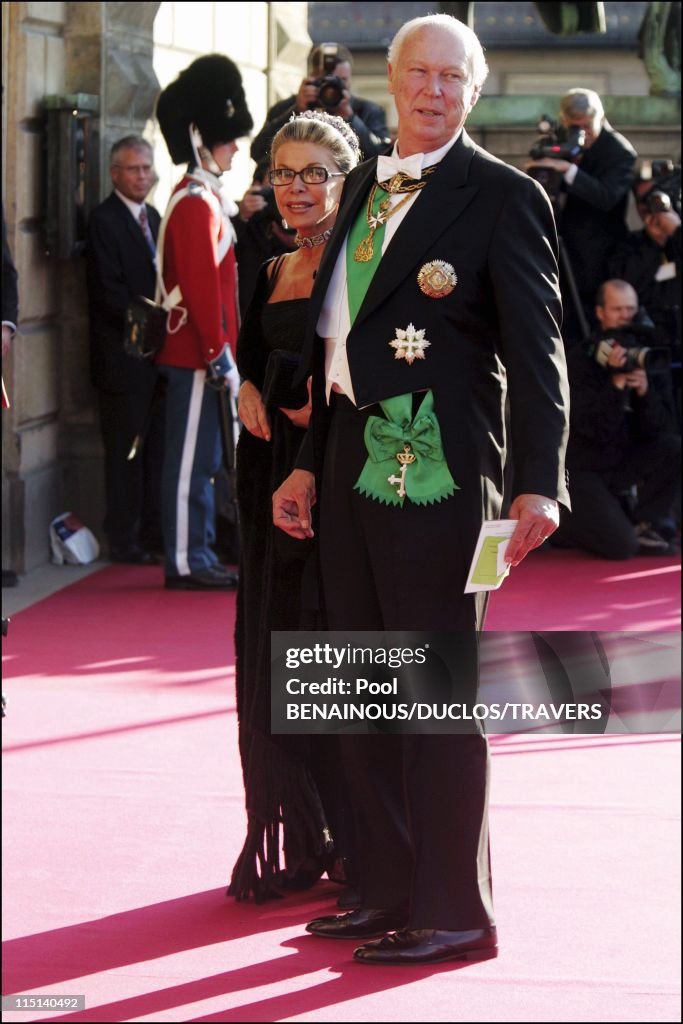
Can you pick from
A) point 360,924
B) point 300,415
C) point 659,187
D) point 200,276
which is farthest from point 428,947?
point 659,187

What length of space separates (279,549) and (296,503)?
0.29m

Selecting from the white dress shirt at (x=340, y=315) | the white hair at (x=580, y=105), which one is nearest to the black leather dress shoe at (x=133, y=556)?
the white hair at (x=580, y=105)

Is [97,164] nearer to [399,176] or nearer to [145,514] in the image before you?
[145,514]

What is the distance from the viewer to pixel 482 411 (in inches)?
137

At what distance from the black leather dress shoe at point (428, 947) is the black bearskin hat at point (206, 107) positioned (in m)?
4.51

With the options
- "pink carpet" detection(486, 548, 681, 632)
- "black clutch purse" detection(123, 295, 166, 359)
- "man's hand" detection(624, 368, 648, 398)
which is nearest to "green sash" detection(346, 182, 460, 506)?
"pink carpet" detection(486, 548, 681, 632)

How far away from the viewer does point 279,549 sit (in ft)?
13.2

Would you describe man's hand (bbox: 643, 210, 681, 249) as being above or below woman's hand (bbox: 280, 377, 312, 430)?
above

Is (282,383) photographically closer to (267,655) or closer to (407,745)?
(267,655)

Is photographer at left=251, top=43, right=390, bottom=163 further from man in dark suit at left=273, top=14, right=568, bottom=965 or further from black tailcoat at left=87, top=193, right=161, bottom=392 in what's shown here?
man in dark suit at left=273, top=14, right=568, bottom=965

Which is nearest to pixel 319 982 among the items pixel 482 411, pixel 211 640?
pixel 482 411

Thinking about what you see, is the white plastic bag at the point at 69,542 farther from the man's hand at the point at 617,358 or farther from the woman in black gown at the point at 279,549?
the woman in black gown at the point at 279,549

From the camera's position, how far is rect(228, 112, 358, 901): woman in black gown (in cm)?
397

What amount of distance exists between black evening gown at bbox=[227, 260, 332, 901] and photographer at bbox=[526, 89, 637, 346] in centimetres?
545
